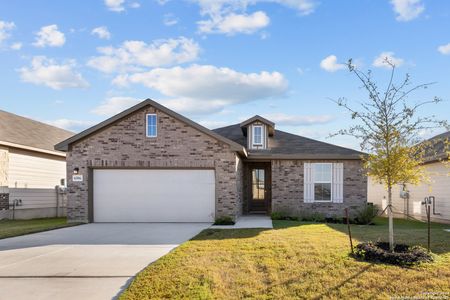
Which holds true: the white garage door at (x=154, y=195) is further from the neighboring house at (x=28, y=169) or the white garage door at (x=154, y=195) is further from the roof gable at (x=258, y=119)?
the neighboring house at (x=28, y=169)

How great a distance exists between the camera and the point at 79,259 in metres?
8.59

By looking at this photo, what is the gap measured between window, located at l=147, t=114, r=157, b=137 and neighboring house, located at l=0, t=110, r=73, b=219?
Answer: 24.0ft

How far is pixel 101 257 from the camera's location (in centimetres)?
873

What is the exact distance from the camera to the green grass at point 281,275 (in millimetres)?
6434

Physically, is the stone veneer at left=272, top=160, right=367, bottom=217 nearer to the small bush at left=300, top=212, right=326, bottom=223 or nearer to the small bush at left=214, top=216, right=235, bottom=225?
the small bush at left=300, top=212, right=326, bottom=223

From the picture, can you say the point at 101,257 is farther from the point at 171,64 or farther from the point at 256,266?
the point at 171,64

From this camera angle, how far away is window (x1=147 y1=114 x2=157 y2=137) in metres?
15.6

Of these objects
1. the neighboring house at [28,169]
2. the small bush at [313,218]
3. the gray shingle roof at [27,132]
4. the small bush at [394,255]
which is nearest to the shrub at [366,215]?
the small bush at [313,218]

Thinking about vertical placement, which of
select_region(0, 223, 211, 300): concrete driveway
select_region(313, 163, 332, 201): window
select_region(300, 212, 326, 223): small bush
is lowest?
A: select_region(300, 212, 326, 223): small bush

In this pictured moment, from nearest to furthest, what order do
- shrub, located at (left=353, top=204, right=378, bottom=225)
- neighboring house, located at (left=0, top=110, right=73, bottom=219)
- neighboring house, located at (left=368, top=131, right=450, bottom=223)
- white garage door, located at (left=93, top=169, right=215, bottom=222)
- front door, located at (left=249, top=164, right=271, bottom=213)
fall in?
white garage door, located at (left=93, top=169, right=215, bottom=222) < neighboring house, located at (left=368, top=131, right=450, bottom=223) < shrub, located at (left=353, top=204, right=378, bottom=225) < neighboring house, located at (left=0, top=110, right=73, bottom=219) < front door, located at (left=249, top=164, right=271, bottom=213)

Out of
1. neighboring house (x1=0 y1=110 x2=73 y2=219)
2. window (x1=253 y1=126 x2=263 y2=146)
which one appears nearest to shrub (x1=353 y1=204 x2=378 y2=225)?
window (x1=253 y1=126 x2=263 y2=146)

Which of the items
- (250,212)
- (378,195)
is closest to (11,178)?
(250,212)

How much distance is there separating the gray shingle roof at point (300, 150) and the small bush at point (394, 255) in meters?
8.63

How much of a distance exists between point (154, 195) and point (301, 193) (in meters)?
6.52
